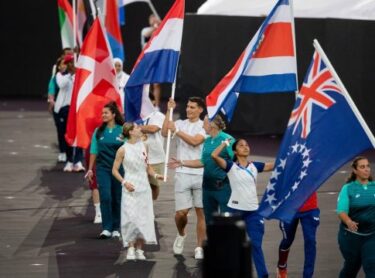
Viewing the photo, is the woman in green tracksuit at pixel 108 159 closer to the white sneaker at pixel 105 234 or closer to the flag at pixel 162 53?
the white sneaker at pixel 105 234

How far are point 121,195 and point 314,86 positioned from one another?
472cm

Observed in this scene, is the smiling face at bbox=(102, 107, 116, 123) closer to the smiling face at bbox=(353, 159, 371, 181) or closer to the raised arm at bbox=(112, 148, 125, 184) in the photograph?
the raised arm at bbox=(112, 148, 125, 184)

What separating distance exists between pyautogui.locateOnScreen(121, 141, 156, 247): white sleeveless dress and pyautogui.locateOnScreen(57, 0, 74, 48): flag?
388 inches

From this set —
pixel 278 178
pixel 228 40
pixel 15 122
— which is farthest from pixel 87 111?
pixel 15 122

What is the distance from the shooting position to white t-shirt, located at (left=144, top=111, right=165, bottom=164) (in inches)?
716

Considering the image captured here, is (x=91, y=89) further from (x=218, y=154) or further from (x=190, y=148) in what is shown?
(x=218, y=154)

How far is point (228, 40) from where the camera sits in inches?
1171

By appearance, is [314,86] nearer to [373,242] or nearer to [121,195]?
[373,242]

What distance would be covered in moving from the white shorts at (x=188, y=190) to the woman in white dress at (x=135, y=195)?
32 cm

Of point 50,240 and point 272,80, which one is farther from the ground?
point 272,80

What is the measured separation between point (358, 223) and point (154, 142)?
17.2 feet

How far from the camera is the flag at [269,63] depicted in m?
15.0

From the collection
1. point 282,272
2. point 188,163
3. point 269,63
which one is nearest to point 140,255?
point 188,163

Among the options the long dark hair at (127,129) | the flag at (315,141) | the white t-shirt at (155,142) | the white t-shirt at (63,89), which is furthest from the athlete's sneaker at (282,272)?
the white t-shirt at (63,89)
